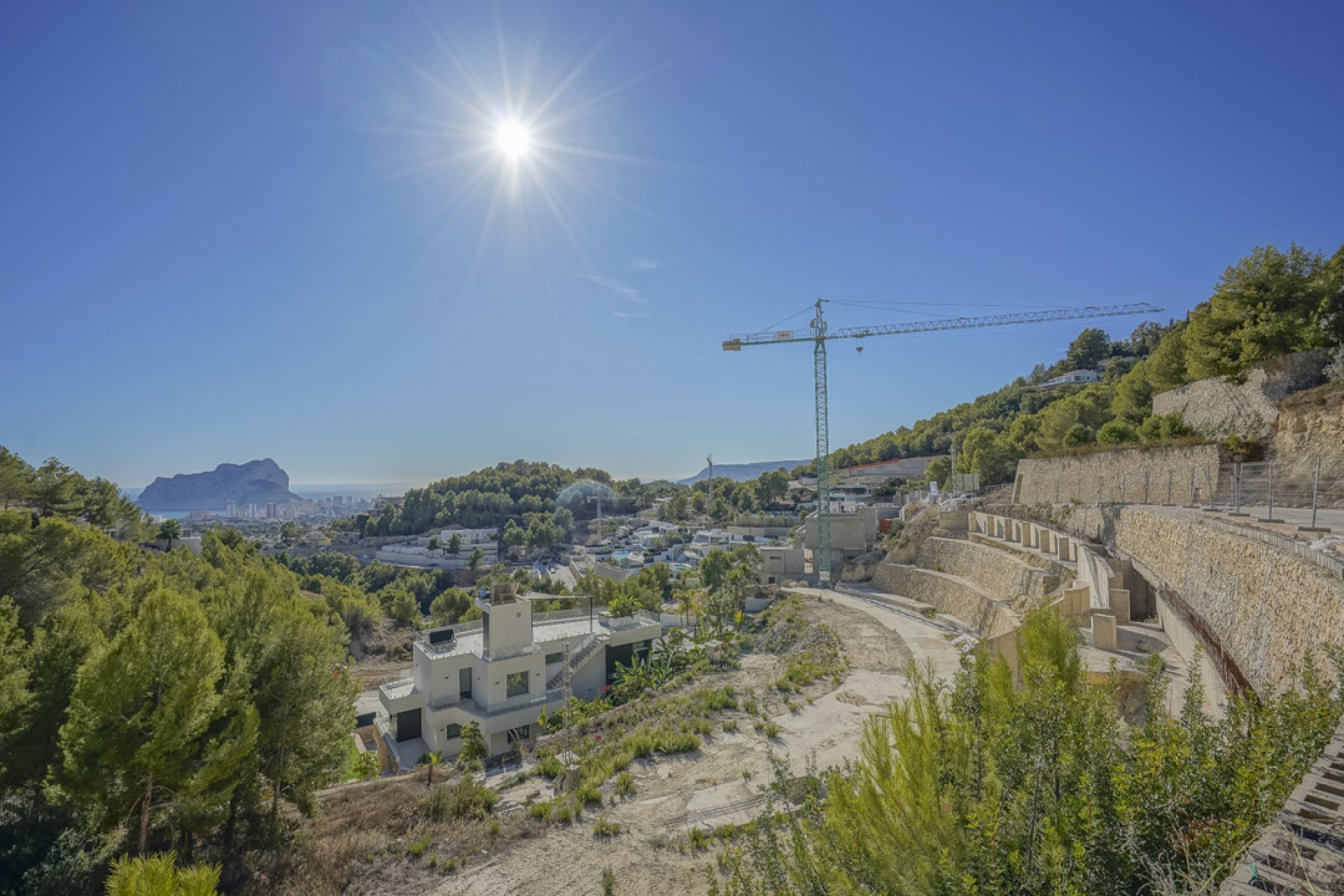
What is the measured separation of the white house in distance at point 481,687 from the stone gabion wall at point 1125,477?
64.1 ft

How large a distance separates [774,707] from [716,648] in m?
8.19

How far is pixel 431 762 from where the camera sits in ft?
40.8

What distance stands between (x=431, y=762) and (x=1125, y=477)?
23.5 metres

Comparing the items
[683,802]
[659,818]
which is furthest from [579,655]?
[659,818]

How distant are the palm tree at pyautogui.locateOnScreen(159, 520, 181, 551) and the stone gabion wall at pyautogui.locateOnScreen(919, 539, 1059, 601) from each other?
53205 millimetres

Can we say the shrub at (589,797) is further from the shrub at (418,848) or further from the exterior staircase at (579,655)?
the exterior staircase at (579,655)

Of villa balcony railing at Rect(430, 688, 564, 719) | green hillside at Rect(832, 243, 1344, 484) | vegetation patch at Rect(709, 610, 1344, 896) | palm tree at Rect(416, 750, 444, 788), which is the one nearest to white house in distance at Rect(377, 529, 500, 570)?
villa balcony railing at Rect(430, 688, 564, 719)

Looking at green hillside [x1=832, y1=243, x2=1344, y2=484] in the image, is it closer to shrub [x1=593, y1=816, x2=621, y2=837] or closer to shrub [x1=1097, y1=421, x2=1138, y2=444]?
shrub [x1=1097, y1=421, x2=1138, y2=444]

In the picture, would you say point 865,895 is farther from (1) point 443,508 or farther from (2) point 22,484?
(1) point 443,508

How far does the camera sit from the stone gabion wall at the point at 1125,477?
16.5 meters

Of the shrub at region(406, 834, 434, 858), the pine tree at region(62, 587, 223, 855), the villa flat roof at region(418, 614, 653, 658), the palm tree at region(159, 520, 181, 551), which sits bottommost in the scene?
the villa flat roof at region(418, 614, 653, 658)

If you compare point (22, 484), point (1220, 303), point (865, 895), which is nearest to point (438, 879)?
point (865, 895)

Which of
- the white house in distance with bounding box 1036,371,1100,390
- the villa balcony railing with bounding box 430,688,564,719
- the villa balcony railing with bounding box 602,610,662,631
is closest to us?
the villa balcony railing with bounding box 430,688,564,719

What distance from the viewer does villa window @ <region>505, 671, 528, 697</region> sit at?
58.6ft
